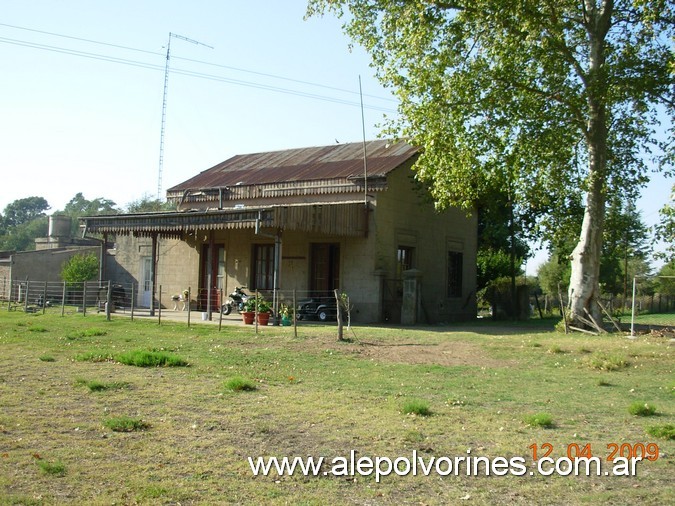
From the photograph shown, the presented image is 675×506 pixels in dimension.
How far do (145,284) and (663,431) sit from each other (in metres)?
27.8

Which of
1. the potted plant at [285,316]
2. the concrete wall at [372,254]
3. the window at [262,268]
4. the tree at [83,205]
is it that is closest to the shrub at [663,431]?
the potted plant at [285,316]

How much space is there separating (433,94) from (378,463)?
1400 centimetres

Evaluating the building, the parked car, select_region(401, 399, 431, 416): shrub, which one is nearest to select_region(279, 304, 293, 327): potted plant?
the building

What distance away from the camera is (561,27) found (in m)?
18.0

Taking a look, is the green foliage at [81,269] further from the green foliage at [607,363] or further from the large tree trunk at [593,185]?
the green foliage at [607,363]

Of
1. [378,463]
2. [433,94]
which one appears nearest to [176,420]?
[378,463]

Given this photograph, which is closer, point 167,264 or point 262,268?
point 262,268

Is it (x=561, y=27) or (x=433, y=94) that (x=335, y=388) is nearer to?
(x=433, y=94)

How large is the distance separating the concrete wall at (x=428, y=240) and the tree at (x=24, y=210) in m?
112

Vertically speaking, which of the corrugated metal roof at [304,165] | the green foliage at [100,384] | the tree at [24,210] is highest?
the tree at [24,210]

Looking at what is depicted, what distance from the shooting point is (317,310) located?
75.8ft

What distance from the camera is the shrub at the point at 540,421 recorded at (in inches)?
303

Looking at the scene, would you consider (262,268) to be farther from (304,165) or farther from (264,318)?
(264,318)

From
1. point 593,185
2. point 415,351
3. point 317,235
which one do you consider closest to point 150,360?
point 415,351
